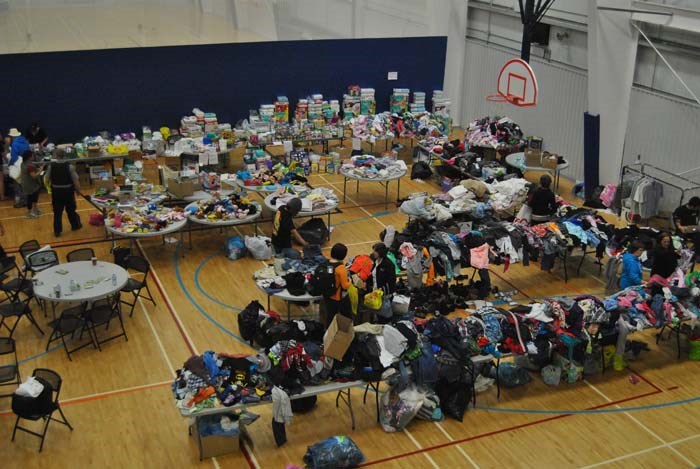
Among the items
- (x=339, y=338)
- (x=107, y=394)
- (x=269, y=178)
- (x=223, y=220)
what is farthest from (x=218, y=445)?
(x=269, y=178)

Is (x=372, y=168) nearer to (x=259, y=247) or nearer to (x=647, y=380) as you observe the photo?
(x=259, y=247)

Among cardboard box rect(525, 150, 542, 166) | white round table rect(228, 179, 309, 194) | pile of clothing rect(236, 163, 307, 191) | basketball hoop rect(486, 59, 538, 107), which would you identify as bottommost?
white round table rect(228, 179, 309, 194)

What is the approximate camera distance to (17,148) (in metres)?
18.4

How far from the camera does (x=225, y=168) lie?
847 inches

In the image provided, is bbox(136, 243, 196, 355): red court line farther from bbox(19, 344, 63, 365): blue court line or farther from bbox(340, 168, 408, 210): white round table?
bbox(340, 168, 408, 210): white round table

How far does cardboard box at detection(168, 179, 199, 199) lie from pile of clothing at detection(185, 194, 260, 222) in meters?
0.53

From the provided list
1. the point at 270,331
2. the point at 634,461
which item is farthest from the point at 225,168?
the point at 634,461

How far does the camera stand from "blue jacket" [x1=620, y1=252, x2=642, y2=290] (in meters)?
13.5

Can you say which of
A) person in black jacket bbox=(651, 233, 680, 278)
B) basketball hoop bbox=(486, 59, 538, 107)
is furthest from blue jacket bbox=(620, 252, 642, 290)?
basketball hoop bbox=(486, 59, 538, 107)

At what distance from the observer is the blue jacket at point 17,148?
1834cm

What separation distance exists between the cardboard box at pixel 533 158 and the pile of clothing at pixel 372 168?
3.18 meters

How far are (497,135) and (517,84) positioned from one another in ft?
8.03

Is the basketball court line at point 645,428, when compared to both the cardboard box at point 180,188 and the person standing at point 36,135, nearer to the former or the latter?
the cardboard box at point 180,188

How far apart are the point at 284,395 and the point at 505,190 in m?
8.86
